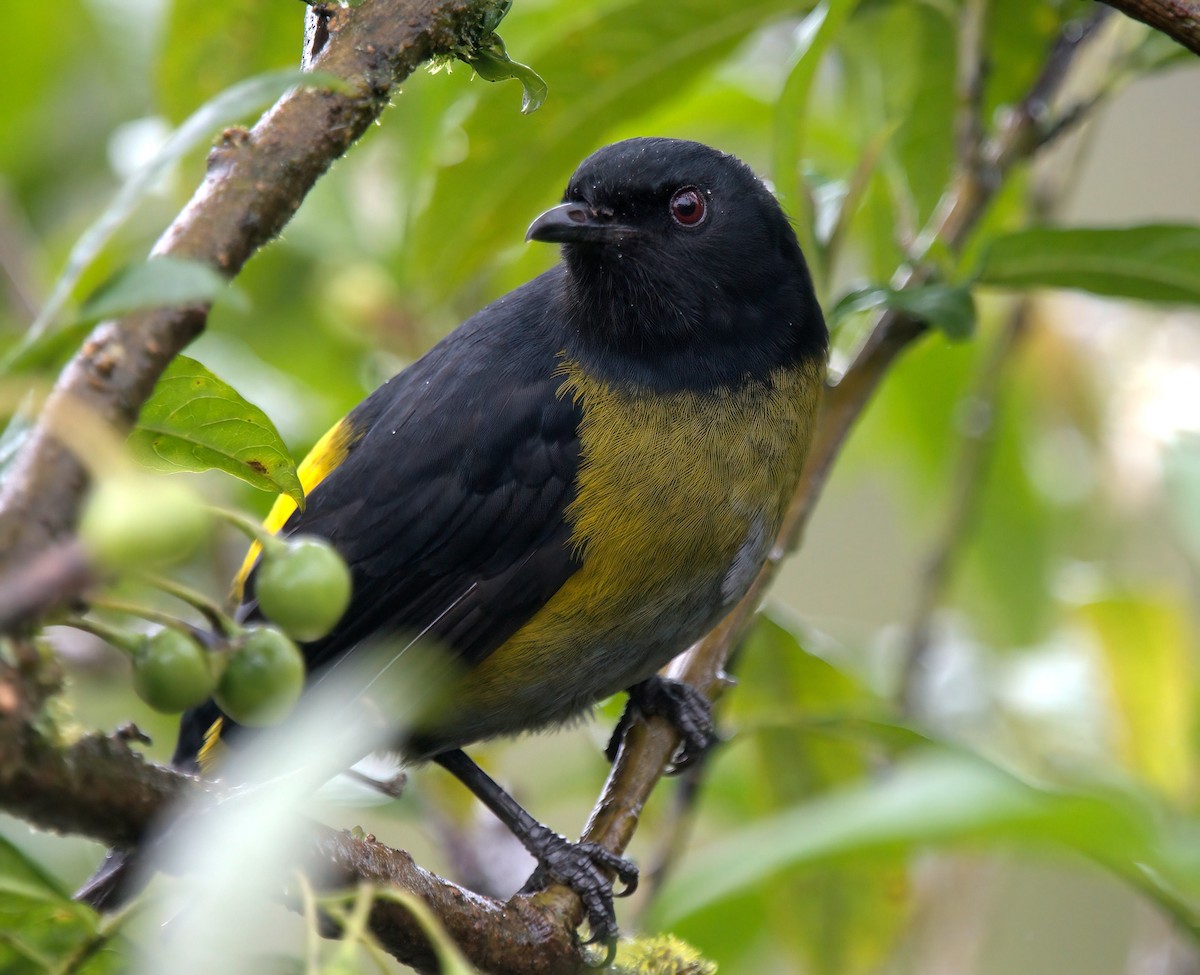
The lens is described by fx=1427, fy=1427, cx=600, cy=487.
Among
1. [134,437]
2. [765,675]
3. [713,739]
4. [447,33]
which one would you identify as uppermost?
[765,675]

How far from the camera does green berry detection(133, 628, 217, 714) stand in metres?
1.35

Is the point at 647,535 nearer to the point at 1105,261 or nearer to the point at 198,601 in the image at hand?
the point at 1105,261

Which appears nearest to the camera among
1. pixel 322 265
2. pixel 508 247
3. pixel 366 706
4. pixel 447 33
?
pixel 447 33

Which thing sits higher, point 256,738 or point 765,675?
point 765,675

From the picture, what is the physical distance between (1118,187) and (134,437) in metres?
8.94

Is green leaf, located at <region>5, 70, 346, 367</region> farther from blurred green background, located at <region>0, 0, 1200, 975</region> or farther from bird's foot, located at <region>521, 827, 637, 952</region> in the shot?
bird's foot, located at <region>521, 827, 637, 952</region>

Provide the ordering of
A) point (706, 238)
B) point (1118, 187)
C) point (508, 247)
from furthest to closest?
point (1118, 187)
point (508, 247)
point (706, 238)

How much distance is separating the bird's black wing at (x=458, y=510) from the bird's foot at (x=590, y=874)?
1.54 ft

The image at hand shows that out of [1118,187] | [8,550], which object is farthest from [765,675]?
[1118,187]

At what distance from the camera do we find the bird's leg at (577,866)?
2.92m

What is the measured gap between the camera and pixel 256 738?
3.03 m

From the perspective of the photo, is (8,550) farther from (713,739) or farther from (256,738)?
(713,739)

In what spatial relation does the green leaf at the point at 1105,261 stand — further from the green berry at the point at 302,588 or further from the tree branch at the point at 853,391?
the green berry at the point at 302,588

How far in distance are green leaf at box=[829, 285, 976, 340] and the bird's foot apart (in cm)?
122
